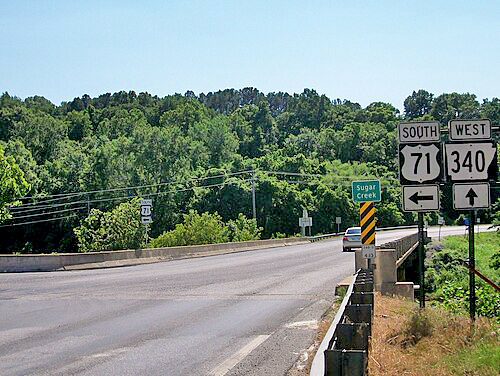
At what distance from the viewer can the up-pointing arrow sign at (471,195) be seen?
11000 mm

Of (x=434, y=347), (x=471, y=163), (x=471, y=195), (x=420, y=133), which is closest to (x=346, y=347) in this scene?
(x=434, y=347)

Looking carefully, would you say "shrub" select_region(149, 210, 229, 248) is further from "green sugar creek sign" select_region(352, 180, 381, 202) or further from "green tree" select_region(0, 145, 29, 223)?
"green sugar creek sign" select_region(352, 180, 381, 202)

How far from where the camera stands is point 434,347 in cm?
Answer: 980

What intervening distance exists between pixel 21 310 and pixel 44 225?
250 ft

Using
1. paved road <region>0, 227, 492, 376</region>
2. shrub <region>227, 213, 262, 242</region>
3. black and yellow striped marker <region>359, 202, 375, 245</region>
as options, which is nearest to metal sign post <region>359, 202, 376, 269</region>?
black and yellow striped marker <region>359, 202, 375, 245</region>

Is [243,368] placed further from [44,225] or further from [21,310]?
[44,225]

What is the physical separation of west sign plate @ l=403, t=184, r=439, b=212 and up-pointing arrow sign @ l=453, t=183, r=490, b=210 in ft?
1.48

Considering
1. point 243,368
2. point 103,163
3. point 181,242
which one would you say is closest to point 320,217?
point 103,163

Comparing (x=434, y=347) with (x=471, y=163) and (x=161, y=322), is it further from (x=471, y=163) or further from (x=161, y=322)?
(x=161, y=322)

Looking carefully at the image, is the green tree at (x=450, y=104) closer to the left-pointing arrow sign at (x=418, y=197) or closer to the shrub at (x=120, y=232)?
the shrub at (x=120, y=232)

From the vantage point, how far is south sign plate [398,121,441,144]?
37.6 feet

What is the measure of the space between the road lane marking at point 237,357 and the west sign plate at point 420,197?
331 centimetres

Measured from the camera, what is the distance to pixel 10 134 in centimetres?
10894

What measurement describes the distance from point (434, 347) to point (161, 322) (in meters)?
6.41
